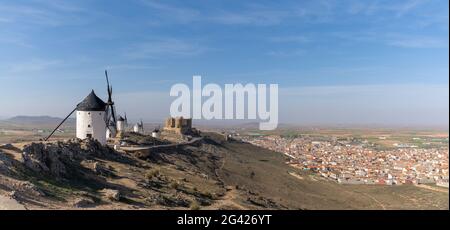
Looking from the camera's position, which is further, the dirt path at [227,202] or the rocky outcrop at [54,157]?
the dirt path at [227,202]

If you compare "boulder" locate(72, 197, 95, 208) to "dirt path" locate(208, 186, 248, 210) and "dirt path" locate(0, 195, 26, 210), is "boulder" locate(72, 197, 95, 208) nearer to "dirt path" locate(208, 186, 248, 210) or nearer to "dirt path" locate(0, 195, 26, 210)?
"dirt path" locate(0, 195, 26, 210)

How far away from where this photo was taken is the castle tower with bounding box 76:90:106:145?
26594 millimetres

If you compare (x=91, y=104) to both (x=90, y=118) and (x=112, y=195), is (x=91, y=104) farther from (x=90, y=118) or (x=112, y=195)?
(x=112, y=195)

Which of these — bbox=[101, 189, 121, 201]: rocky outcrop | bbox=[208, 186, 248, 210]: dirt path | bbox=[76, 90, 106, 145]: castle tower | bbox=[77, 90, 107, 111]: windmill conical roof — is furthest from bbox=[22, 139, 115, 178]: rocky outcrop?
bbox=[208, 186, 248, 210]: dirt path

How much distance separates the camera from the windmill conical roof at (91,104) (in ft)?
87.1

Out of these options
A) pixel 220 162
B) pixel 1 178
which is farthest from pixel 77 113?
pixel 220 162

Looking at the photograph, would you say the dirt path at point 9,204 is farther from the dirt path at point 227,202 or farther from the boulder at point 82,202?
the dirt path at point 227,202

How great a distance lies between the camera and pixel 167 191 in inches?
720

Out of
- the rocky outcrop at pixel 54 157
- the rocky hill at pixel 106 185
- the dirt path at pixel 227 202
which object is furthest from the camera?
the dirt path at pixel 227 202

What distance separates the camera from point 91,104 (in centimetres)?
2666

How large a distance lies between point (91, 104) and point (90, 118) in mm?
990

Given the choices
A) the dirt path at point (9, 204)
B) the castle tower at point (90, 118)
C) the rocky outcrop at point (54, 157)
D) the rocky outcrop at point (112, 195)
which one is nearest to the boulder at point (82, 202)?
the rocky outcrop at point (112, 195)
